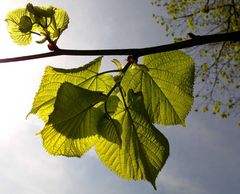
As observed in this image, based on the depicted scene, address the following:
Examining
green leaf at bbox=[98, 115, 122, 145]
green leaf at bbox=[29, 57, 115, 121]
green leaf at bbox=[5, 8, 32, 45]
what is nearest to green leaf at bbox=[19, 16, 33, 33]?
green leaf at bbox=[5, 8, 32, 45]

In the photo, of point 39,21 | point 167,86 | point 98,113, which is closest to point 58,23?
point 39,21

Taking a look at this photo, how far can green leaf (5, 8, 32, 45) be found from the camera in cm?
88

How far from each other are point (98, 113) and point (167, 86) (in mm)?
271

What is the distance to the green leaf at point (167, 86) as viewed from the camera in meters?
1.01

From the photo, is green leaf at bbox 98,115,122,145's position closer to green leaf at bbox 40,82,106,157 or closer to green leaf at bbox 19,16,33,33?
green leaf at bbox 40,82,106,157

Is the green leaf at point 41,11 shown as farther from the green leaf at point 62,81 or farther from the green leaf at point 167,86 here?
the green leaf at point 167,86

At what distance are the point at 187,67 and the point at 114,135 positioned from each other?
33cm

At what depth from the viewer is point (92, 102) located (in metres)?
0.81

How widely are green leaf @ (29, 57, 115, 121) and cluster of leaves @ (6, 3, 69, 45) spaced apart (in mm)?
93

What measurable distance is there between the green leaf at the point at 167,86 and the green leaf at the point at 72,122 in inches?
8.0

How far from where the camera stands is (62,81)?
2.94ft

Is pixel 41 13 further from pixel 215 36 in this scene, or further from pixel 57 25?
pixel 215 36

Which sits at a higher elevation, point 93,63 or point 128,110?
point 93,63

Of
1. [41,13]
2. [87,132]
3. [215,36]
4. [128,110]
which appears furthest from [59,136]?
[215,36]
